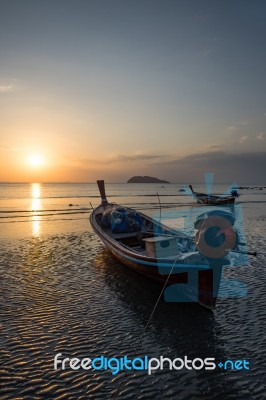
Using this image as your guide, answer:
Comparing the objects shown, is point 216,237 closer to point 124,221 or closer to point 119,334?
point 119,334

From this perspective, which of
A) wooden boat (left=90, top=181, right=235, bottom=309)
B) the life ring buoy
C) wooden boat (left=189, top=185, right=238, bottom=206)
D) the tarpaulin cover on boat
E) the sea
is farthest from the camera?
wooden boat (left=189, top=185, right=238, bottom=206)

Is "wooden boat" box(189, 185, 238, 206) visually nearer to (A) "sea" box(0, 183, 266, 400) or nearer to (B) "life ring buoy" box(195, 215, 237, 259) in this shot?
(A) "sea" box(0, 183, 266, 400)

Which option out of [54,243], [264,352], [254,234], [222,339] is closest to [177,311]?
[222,339]

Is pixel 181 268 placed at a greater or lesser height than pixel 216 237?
lesser

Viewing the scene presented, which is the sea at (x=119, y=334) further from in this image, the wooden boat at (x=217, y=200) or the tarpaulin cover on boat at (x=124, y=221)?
the wooden boat at (x=217, y=200)

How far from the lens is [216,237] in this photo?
965 cm

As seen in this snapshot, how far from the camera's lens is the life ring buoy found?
9.52m

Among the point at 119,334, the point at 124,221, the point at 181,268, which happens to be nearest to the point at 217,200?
the point at 124,221

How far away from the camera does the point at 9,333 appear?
8594 mm

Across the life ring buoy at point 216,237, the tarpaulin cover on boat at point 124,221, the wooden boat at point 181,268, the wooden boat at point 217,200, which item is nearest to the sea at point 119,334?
the wooden boat at point 181,268

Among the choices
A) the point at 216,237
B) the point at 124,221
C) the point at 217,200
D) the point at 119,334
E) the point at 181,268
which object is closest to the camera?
the point at 119,334

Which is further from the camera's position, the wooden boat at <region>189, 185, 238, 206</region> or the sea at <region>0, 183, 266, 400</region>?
the wooden boat at <region>189, 185, 238, 206</region>

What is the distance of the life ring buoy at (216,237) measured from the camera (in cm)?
952

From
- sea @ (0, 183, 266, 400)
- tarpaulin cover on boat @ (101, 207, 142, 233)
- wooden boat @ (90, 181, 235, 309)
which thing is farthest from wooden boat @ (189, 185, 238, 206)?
wooden boat @ (90, 181, 235, 309)
